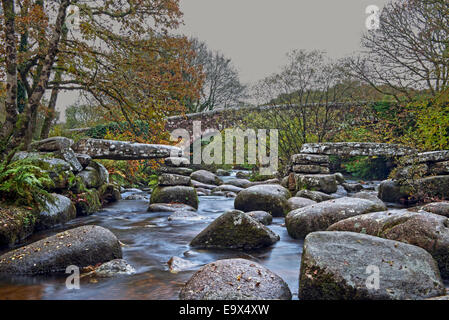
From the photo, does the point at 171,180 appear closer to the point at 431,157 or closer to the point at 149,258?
the point at 149,258

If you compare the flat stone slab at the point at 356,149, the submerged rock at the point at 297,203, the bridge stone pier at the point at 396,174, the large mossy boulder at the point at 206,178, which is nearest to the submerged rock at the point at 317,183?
the bridge stone pier at the point at 396,174

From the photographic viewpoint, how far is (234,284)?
3127mm

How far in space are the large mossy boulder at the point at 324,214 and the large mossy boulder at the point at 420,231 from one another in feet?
3.23

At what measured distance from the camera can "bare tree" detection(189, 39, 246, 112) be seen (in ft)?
92.3

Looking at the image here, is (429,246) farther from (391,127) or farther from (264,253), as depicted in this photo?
(391,127)

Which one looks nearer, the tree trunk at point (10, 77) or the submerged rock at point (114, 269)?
the submerged rock at point (114, 269)

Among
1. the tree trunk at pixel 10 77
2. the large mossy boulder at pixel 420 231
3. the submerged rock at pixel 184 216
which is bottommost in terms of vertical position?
the submerged rock at pixel 184 216

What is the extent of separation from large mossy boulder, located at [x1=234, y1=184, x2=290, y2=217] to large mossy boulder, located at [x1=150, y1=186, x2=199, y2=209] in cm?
154

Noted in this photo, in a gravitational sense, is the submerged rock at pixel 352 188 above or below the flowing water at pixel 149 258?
above

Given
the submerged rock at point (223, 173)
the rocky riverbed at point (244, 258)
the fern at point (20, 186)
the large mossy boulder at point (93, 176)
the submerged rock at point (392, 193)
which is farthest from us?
the submerged rock at point (223, 173)

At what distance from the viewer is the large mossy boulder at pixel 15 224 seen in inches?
194

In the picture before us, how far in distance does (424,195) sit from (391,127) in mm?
6964

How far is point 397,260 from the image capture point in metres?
3.37

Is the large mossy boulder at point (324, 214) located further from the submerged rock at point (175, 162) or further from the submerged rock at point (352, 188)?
the submerged rock at point (352, 188)
